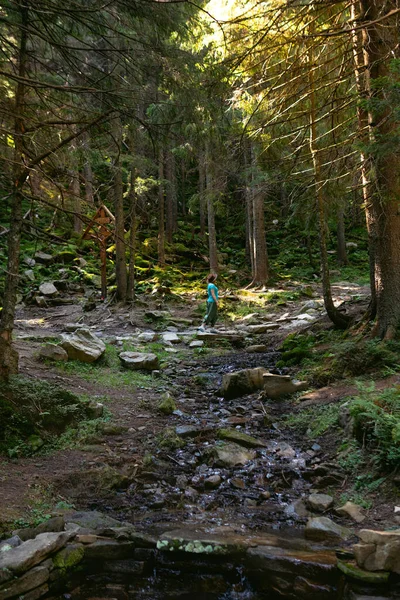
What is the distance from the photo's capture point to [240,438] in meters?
5.83

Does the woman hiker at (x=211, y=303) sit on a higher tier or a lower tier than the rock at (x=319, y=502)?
higher

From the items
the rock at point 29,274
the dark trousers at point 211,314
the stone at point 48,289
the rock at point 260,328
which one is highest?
the rock at point 29,274

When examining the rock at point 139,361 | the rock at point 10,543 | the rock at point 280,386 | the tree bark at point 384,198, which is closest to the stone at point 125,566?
the rock at point 10,543

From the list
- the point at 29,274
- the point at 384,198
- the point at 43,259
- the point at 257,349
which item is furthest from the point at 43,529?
the point at 43,259

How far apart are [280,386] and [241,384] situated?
0.74m

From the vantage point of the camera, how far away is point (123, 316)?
14.9 metres

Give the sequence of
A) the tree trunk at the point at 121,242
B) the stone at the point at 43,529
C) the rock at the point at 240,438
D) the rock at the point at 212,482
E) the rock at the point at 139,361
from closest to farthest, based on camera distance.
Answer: the stone at the point at 43,529 < the rock at the point at 212,482 < the rock at the point at 240,438 < the rock at the point at 139,361 < the tree trunk at the point at 121,242

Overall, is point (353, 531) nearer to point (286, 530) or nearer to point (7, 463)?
point (286, 530)

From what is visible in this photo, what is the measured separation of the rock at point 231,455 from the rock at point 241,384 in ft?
7.71

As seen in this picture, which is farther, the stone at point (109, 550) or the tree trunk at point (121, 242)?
the tree trunk at point (121, 242)

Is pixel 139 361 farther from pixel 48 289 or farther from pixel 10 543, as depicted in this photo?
pixel 48 289

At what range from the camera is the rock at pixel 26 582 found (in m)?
2.91

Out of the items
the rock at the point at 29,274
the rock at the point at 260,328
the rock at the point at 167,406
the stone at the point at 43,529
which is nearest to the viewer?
the stone at the point at 43,529

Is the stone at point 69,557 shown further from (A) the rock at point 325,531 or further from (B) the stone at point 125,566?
(A) the rock at point 325,531
